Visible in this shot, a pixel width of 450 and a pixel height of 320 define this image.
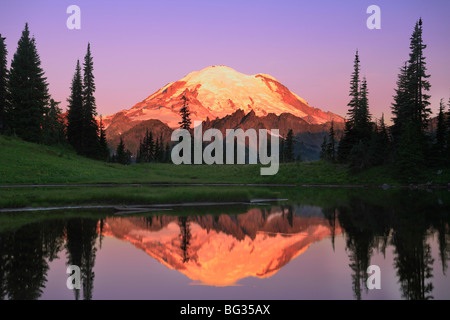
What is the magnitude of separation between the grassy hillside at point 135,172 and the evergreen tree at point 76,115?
13089 millimetres

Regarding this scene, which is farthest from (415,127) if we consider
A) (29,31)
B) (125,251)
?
(29,31)

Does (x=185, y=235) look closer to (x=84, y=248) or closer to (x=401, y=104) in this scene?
(x=84, y=248)

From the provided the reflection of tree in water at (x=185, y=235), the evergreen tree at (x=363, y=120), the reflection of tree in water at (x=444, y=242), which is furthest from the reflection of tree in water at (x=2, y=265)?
the evergreen tree at (x=363, y=120)

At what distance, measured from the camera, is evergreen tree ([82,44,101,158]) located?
92000mm

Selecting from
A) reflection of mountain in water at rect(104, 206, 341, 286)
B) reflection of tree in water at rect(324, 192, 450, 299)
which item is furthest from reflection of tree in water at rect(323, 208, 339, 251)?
reflection of mountain in water at rect(104, 206, 341, 286)

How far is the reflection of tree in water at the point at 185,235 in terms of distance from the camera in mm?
15962

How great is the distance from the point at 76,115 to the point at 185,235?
3203 inches

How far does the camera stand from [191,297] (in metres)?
10.6

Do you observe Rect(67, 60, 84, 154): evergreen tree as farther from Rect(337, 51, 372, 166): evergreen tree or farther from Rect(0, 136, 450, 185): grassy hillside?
Rect(337, 51, 372, 166): evergreen tree

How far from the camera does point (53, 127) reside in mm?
100500

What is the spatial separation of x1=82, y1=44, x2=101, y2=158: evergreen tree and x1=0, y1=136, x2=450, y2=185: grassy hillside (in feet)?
38.2

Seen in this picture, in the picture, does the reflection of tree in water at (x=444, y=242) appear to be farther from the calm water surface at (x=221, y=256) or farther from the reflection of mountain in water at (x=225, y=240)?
the reflection of mountain in water at (x=225, y=240)

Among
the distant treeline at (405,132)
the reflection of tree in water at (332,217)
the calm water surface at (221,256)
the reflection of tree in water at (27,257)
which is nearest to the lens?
the reflection of tree in water at (27,257)

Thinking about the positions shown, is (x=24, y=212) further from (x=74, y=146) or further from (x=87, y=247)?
(x=74, y=146)
